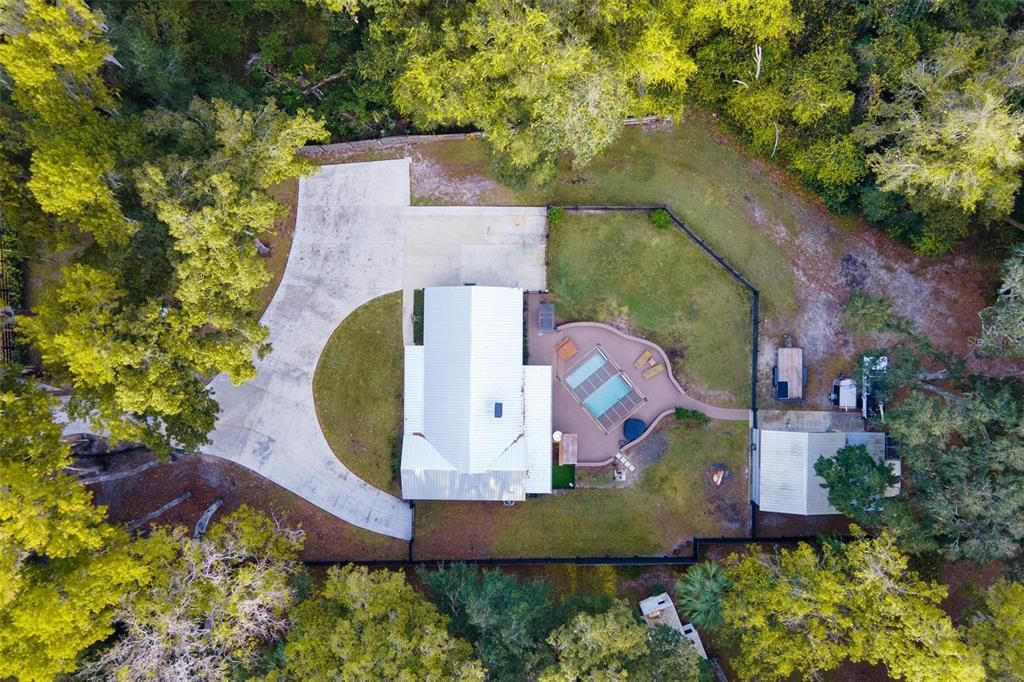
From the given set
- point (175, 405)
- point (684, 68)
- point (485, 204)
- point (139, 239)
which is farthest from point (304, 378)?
point (684, 68)

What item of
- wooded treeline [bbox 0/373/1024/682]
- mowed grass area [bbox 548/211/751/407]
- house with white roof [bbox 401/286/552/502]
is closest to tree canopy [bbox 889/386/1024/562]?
wooded treeline [bbox 0/373/1024/682]

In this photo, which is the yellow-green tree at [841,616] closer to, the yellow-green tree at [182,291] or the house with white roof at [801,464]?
the house with white roof at [801,464]

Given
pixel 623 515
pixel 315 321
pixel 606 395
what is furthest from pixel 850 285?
pixel 315 321

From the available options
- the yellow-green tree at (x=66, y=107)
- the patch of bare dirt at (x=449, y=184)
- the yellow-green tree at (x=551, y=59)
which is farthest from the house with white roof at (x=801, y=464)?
the yellow-green tree at (x=66, y=107)

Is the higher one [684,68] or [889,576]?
[684,68]

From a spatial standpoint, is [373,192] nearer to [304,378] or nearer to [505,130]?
[505,130]

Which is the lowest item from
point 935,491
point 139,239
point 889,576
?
point 889,576
